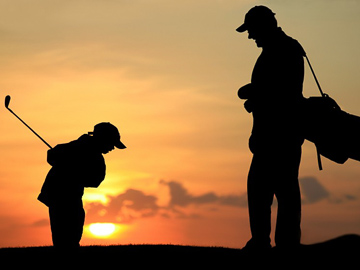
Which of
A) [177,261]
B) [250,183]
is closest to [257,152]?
[250,183]

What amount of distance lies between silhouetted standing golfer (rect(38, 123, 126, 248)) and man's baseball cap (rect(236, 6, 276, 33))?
128 inches

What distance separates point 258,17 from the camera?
10.2 meters

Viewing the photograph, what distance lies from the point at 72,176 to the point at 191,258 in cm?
283

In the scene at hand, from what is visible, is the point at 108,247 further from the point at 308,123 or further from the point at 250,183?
the point at 308,123

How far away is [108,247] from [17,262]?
279cm

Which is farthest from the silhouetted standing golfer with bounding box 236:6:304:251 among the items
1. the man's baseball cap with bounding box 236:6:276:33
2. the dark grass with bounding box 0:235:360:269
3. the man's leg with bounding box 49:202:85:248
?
the man's leg with bounding box 49:202:85:248

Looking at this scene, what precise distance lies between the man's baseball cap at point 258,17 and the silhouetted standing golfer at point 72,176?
10.6 ft

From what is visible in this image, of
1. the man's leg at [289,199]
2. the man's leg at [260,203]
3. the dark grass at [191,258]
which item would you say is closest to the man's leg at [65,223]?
the dark grass at [191,258]

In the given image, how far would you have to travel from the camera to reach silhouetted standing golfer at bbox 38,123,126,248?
12281mm

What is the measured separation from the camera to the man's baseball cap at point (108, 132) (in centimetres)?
1232

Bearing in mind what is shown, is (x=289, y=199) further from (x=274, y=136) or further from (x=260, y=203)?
(x=274, y=136)

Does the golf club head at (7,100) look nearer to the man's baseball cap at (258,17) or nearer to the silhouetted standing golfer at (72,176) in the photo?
the silhouetted standing golfer at (72,176)

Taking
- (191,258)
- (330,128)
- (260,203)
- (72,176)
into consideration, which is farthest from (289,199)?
(72,176)

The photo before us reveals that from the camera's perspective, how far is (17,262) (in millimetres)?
11414
